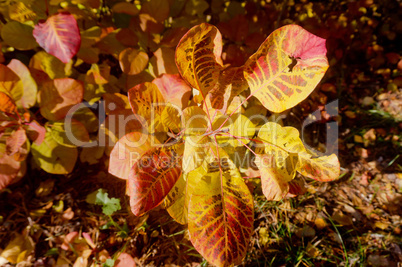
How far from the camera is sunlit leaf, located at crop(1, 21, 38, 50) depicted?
43.3 inches

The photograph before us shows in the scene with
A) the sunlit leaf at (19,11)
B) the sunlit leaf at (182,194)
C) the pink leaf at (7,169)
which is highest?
the sunlit leaf at (19,11)

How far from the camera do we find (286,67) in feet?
2.50

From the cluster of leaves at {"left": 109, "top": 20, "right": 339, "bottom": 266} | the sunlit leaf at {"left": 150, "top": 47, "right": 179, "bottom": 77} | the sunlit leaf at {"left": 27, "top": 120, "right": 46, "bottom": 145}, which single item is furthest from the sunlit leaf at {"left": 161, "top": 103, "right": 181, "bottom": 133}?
the sunlit leaf at {"left": 27, "top": 120, "right": 46, "bottom": 145}

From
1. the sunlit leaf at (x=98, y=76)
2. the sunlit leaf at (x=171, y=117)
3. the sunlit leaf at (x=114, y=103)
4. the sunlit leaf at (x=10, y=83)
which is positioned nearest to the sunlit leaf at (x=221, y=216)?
the sunlit leaf at (x=171, y=117)

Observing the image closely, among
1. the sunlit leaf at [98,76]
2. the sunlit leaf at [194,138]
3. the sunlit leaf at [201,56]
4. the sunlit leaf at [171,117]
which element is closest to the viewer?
the sunlit leaf at [201,56]

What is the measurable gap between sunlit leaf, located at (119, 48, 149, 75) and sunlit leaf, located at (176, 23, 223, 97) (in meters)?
0.44

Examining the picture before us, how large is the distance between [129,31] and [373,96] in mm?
1897

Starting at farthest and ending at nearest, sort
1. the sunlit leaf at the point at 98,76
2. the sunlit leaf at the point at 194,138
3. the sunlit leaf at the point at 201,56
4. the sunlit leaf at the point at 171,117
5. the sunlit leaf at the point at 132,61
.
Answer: the sunlit leaf at the point at 98,76, the sunlit leaf at the point at 132,61, the sunlit leaf at the point at 171,117, the sunlit leaf at the point at 194,138, the sunlit leaf at the point at 201,56

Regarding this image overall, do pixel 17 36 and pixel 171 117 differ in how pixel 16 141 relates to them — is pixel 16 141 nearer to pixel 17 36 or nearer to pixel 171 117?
pixel 17 36

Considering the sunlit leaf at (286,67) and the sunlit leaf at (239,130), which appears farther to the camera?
the sunlit leaf at (239,130)

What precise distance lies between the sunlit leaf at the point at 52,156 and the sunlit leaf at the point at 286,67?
0.95m

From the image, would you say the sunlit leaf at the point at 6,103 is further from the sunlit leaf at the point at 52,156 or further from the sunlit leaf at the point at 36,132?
the sunlit leaf at the point at 52,156

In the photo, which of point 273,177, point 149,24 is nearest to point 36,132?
point 149,24

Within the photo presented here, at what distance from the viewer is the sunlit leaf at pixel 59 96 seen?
3.47 ft
